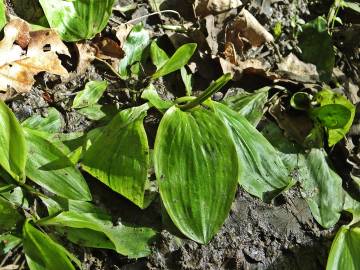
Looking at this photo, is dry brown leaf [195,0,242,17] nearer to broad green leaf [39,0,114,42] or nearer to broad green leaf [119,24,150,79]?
broad green leaf [119,24,150,79]

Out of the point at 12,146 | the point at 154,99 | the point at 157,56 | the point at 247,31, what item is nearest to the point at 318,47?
the point at 247,31

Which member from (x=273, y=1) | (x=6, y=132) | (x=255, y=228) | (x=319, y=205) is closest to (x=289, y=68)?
(x=273, y=1)

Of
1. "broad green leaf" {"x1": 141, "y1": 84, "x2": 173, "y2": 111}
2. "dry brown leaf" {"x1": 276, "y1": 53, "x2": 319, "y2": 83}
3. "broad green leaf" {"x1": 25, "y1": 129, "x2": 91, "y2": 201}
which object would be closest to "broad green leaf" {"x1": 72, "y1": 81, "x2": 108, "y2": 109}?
"broad green leaf" {"x1": 141, "y1": 84, "x2": 173, "y2": 111}

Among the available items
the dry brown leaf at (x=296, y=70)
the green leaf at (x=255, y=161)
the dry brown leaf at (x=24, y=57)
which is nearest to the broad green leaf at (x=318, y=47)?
the dry brown leaf at (x=296, y=70)

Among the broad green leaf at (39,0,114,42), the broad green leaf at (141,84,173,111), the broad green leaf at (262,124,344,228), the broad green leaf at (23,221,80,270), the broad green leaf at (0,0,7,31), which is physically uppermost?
the broad green leaf at (0,0,7,31)

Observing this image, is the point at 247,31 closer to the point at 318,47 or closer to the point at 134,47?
the point at 318,47
